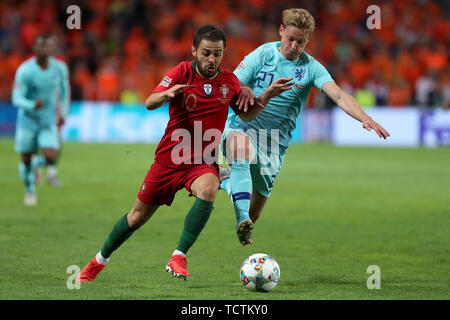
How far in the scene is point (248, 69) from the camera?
24.8ft

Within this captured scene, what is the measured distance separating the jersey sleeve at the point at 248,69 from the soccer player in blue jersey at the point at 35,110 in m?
5.26

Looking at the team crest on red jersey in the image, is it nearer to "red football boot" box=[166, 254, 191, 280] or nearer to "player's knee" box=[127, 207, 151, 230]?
"player's knee" box=[127, 207, 151, 230]

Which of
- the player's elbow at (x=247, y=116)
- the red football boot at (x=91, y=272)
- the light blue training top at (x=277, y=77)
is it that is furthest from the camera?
the light blue training top at (x=277, y=77)

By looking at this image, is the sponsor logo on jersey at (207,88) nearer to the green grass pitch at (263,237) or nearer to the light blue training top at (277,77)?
the light blue training top at (277,77)

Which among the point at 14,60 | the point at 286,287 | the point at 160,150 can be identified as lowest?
the point at 286,287

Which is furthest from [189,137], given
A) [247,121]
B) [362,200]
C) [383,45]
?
[383,45]

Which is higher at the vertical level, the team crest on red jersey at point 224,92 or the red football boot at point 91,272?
the team crest on red jersey at point 224,92

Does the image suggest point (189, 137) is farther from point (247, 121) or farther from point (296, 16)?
point (296, 16)

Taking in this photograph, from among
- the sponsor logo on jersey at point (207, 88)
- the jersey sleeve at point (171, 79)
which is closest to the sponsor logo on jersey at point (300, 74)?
the sponsor logo on jersey at point (207, 88)

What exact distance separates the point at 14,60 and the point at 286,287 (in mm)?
19994

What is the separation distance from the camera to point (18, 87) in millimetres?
12219

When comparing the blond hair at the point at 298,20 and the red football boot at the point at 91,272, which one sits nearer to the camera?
the red football boot at the point at 91,272

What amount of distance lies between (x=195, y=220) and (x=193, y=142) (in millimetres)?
641

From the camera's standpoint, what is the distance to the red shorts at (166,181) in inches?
259
